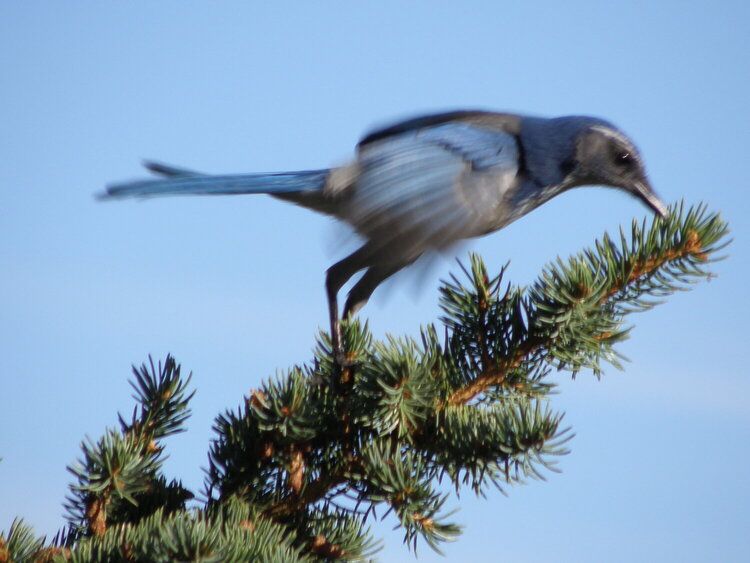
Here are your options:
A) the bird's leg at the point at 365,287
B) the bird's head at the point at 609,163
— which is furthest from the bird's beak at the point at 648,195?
the bird's leg at the point at 365,287

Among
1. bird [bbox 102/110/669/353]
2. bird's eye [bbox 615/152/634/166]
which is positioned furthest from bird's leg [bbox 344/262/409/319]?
bird's eye [bbox 615/152/634/166]

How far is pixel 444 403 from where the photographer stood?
247 centimetres

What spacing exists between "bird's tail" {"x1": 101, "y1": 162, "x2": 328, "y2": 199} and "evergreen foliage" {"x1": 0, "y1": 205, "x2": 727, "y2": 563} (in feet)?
4.64

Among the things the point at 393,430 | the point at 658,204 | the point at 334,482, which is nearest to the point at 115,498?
the point at 334,482

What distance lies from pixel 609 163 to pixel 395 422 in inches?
94.7

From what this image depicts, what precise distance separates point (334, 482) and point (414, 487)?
29 centimetres

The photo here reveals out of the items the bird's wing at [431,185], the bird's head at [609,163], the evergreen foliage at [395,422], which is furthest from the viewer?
the bird's head at [609,163]

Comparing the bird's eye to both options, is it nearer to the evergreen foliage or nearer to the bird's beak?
the bird's beak

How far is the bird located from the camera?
3375 mm

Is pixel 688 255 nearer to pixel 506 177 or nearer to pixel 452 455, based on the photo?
pixel 452 455

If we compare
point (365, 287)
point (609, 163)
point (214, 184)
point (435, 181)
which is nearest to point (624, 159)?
point (609, 163)

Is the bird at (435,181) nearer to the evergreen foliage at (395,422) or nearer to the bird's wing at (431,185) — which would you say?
the bird's wing at (431,185)

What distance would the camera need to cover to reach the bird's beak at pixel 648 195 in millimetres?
4320

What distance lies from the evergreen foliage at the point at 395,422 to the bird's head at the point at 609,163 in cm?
169
